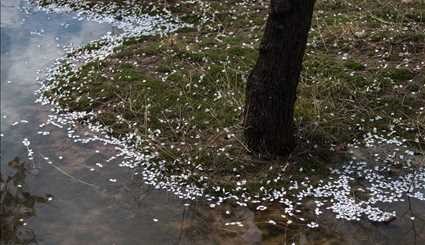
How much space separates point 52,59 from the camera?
23.2 ft

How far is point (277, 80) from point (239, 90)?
1.25 m

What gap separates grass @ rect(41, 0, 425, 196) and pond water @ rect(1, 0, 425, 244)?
0.34 m

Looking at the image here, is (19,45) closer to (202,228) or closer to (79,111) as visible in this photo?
(79,111)

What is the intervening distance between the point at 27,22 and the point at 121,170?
3.67m

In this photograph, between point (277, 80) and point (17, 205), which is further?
point (277, 80)

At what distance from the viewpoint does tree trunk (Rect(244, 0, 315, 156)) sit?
461cm

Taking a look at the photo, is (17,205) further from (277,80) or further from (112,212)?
(277,80)

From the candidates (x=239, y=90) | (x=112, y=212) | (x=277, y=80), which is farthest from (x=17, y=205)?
(x=239, y=90)

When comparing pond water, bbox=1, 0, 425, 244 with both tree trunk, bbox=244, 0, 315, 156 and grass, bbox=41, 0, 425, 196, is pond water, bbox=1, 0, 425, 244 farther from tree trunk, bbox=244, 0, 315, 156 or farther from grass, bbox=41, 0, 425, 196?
tree trunk, bbox=244, 0, 315, 156

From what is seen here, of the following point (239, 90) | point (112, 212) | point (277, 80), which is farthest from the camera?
point (239, 90)

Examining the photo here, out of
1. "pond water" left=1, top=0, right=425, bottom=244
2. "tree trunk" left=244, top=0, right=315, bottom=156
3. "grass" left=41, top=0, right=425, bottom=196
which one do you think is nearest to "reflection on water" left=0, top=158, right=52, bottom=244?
"pond water" left=1, top=0, right=425, bottom=244

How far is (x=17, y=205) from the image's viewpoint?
465 cm

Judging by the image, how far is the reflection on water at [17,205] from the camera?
14.3 ft

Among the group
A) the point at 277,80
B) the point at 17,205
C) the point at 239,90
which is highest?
the point at 277,80
